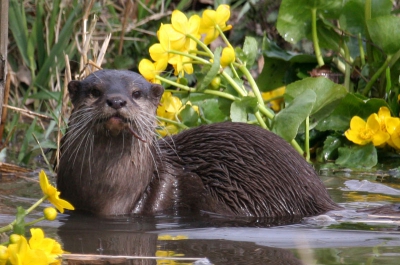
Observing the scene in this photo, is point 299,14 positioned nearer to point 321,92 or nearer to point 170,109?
point 321,92

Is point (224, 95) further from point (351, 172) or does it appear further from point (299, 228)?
point (299, 228)

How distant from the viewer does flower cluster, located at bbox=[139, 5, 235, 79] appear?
3633 millimetres

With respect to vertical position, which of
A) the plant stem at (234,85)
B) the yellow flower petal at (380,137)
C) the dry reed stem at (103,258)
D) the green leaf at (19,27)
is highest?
the green leaf at (19,27)

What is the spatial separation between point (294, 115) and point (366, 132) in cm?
62

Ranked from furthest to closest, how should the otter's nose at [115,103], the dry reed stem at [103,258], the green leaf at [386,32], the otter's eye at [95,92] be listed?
the green leaf at [386,32]
the otter's eye at [95,92]
the otter's nose at [115,103]
the dry reed stem at [103,258]

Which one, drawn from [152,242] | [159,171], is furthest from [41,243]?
[159,171]

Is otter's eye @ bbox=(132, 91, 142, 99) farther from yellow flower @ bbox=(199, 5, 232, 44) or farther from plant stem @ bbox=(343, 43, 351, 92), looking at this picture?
plant stem @ bbox=(343, 43, 351, 92)

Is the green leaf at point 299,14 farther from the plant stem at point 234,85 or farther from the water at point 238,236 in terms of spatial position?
the water at point 238,236

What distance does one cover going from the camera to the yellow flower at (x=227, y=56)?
3.70m

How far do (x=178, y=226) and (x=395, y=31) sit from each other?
1.66 m

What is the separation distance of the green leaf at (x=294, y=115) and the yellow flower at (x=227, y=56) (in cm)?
31

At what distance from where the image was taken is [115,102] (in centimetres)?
292

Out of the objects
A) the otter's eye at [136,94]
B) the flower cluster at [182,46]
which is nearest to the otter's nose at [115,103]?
the otter's eye at [136,94]

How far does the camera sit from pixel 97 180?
315 cm
